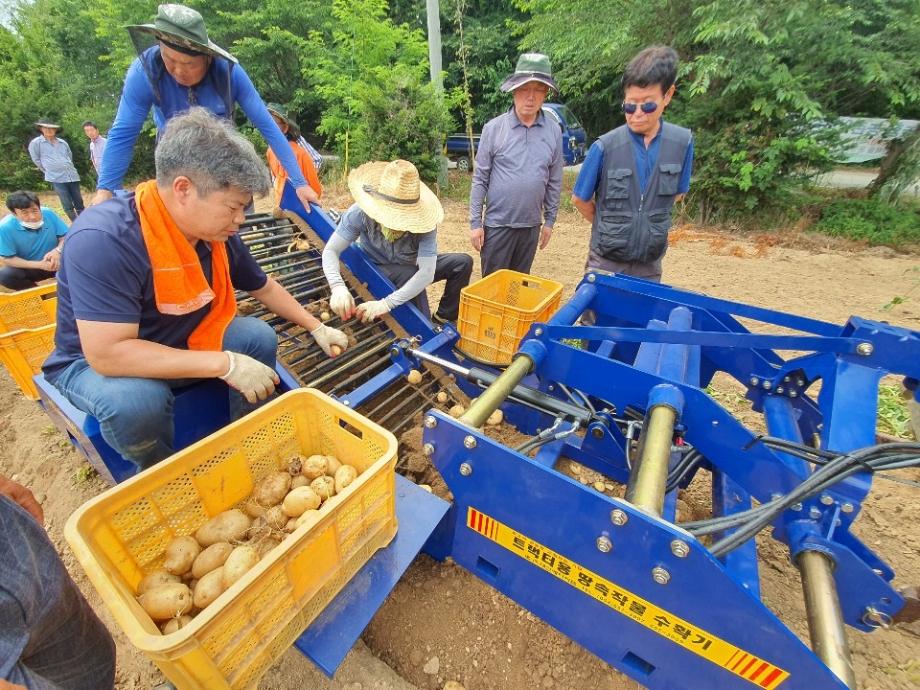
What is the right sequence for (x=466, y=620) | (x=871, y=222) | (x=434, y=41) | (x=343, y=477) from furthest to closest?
(x=434, y=41), (x=871, y=222), (x=466, y=620), (x=343, y=477)

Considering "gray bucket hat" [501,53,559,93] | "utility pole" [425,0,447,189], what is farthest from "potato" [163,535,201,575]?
"utility pole" [425,0,447,189]

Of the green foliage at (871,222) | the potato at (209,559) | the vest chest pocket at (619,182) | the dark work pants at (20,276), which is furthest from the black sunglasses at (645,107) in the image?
the green foliage at (871,222)

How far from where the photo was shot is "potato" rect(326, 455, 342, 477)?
1.79m

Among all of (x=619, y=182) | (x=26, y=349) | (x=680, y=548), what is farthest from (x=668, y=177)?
(x=26, y=349)

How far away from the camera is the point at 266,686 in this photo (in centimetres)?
164

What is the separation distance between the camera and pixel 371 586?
5.14ft

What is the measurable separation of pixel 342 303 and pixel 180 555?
1.82 metres

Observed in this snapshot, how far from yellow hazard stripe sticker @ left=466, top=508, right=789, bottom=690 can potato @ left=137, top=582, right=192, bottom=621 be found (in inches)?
36.1

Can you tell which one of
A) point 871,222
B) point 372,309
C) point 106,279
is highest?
point 106,279

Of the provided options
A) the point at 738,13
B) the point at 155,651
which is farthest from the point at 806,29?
the point at 155,651

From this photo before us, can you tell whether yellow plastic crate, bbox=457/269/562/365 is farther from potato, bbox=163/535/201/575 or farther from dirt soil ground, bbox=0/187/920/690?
potato, bbox=163/535/201/575

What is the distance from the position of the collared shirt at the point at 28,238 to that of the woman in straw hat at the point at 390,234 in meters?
3.66

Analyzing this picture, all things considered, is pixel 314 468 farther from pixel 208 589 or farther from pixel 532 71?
pixel 532 71

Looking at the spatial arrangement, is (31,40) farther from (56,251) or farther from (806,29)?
(806,29)
